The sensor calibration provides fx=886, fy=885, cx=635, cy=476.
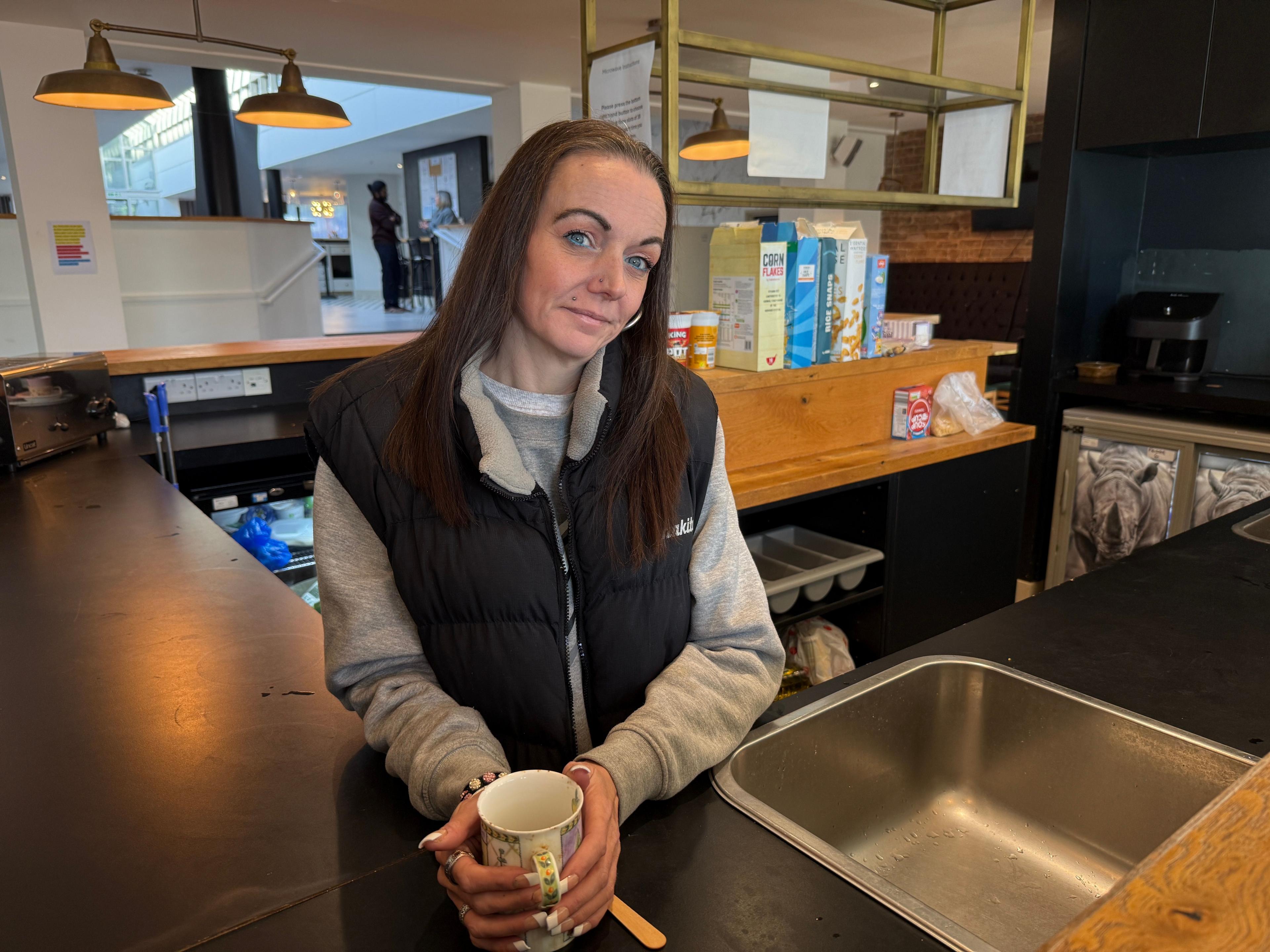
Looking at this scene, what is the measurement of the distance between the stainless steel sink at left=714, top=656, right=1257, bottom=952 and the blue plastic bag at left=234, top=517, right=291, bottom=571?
1774mm

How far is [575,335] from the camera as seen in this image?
0.97 metres

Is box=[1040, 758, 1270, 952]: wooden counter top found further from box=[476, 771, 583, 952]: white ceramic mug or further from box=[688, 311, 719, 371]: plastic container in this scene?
box=[688, 311, 719, 371]: plastic container

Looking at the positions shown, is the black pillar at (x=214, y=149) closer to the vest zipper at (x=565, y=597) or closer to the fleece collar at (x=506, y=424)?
the fleece collar at (x=506, y=424)

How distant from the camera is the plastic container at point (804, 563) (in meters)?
2.22

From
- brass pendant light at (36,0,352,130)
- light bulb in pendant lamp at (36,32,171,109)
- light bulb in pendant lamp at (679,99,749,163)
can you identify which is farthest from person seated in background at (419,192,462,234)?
light bulb in pendant lamp at (679,99,749,163)

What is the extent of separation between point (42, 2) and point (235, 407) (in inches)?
105

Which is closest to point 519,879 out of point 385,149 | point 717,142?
point 717,142

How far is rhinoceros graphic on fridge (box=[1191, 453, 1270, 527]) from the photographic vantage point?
2.94 m

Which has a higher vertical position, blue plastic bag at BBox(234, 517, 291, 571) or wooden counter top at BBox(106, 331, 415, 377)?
wooden counter top at BBox(106, 331, 415, 377)

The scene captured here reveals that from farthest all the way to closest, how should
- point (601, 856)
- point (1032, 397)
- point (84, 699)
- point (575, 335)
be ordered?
1. point (1032, 397)
2. point (84, 699)
3. point (575, 335)
4. point (601, 856)

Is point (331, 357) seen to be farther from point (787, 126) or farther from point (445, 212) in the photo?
point (445, 212)

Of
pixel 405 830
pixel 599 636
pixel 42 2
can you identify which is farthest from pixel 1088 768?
pixel 42 2

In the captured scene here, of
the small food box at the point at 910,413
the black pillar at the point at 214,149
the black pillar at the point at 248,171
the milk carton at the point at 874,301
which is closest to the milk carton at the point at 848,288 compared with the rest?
the milk carton at the point at 874,301

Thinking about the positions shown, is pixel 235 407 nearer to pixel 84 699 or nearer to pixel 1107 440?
pixel 84 699
